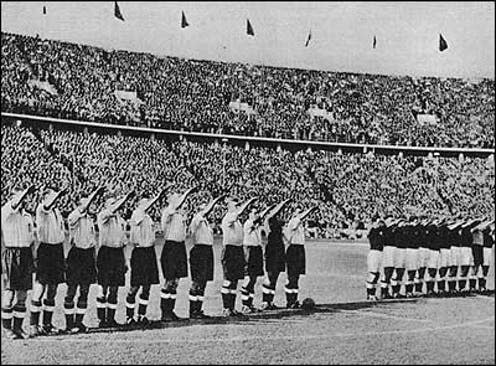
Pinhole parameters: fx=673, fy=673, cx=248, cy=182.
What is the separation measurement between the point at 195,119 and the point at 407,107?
13.2 feet

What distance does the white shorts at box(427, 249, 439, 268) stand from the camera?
645 centimetres

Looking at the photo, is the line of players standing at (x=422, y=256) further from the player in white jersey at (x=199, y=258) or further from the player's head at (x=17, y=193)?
the player's head at (x=17, y=193)

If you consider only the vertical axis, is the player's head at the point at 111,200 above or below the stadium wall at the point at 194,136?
below

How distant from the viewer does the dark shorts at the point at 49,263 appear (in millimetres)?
5000

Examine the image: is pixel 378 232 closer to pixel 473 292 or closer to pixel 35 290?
pixel 473 292

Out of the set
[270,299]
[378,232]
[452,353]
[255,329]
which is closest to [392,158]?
[378,232]

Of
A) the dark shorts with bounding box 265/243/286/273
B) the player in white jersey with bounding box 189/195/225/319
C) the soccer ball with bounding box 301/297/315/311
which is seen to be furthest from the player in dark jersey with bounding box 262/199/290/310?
the player in white jersey with bounding box 189/195/225/319

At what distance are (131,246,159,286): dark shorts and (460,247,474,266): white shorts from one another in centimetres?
257

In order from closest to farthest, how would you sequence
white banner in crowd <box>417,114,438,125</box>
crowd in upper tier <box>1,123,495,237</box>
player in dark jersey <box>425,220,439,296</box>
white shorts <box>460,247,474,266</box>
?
crowd in upper tier <box>1,123,495,237</box>
white shorts <box>460,247,474,266</box>
player in dark jersey <box>425,220,439,296</box>
white banner in crowd <box>417,114,438,125</box>

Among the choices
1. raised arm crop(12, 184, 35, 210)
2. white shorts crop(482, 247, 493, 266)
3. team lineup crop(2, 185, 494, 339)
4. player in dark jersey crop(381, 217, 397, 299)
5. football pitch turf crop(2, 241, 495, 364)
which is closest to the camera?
football pitch turf crop(2, 241, 495, 364)

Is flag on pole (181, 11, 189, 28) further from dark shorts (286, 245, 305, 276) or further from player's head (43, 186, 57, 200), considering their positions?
dark shorts (286, 245, 305, 276)

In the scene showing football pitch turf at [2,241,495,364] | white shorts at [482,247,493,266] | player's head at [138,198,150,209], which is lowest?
football pitch turf at [2,241,495,364]

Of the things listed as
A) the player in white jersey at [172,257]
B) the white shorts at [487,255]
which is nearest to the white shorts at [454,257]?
the white shorts at [487,255]

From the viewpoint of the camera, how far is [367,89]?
9812mm
